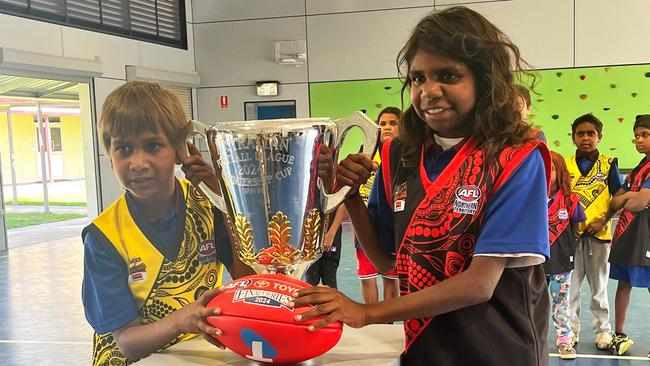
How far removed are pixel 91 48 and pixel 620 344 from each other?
6.44m

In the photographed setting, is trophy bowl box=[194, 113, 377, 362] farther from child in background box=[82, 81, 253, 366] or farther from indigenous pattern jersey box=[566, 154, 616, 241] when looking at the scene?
indigenous pattern jersey box=[566, 154, 616, 241]

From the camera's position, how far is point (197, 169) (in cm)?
112

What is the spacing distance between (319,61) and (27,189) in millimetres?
8797

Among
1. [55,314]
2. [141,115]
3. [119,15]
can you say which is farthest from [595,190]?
[119,15]

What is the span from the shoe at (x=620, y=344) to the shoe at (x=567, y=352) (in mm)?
294

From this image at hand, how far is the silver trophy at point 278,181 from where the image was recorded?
3.12ft

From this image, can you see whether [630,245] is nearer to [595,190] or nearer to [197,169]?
[595,190]

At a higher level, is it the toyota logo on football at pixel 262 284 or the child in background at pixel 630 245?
the toyota logo on football at pixel 262 284

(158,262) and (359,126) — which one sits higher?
(359,126)

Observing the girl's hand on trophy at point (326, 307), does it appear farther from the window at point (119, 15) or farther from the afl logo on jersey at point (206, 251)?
the window at point (119, 15)

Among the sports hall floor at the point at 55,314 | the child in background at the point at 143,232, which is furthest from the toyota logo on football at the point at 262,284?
the sports hall floor at the point at 55,314

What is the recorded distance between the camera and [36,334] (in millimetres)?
4191

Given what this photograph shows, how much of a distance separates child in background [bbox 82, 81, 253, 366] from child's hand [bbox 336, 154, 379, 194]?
0.24m

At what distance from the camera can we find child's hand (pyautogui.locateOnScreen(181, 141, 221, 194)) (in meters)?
1.12
